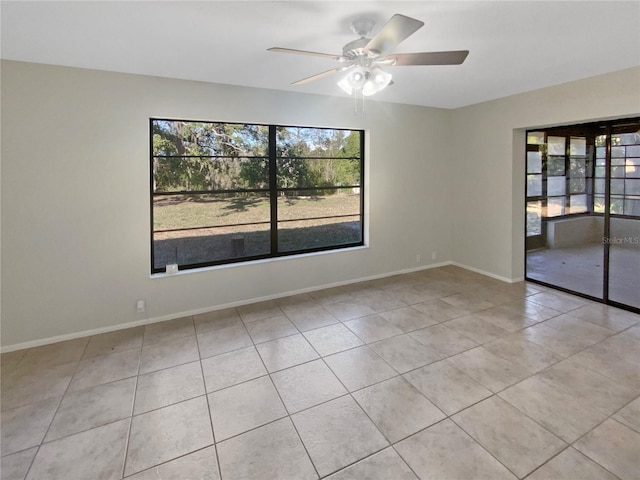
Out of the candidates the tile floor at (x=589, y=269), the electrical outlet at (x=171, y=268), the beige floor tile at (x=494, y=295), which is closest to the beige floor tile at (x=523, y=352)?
the beige floor tile at (x=494, y=295)

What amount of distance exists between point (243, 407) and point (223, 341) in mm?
1042

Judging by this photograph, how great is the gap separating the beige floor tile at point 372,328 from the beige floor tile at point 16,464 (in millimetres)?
2496

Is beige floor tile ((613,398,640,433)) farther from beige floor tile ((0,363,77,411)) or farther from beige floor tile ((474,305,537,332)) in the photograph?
beige floor tile ((0,363,77,411))

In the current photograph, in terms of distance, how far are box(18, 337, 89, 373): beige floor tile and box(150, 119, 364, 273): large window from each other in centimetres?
102

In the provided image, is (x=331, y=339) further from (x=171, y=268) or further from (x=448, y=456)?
(x=171, y=268)

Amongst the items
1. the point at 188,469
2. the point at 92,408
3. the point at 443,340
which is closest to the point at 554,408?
the point at 443,340

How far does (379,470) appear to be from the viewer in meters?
1.79

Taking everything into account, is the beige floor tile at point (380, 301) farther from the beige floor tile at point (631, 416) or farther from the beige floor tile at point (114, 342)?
the beige floor tile at point (114, 342)

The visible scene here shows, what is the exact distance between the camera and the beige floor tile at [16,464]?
1.78m

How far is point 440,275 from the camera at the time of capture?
5180 mm

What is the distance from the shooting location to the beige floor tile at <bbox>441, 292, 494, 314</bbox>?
3.92 metres

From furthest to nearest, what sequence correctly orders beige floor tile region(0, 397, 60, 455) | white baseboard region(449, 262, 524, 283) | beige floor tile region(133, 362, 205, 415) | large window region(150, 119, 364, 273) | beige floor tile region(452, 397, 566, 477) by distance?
white baseboard region(449, 262, 524, 283) < large window region(150, 119, 364, 273) < beige floor tile region(133, 362, 205, 415) < beige floor tile region(0, 397, 60, 455) < beige floor tile region(452, 397, 566, 477)

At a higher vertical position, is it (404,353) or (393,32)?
(393,32)

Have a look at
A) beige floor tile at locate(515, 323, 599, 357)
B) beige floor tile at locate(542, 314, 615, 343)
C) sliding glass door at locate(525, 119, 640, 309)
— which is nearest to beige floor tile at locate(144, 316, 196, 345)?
beige floor tile at locate(515, 323, 599, 357)
